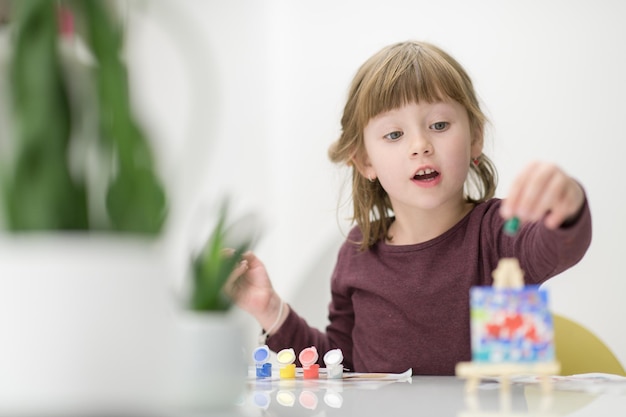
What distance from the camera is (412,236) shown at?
134 cm

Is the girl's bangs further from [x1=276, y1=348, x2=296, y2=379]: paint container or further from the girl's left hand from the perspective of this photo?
the girl's left hand

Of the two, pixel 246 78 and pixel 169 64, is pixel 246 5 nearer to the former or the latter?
pixel 246 78

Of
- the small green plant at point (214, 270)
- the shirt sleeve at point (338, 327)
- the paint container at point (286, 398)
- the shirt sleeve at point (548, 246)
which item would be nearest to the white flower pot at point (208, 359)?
the small green plant at point (214, 270)

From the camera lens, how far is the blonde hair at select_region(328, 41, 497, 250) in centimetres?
119

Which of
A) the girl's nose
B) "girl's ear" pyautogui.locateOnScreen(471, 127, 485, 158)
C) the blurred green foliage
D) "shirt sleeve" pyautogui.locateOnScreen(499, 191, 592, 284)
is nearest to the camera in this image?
the blurred green foliage

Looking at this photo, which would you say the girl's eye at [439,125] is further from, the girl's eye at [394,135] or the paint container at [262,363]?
the paint container at [262,363]

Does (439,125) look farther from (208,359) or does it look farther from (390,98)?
(208,359)

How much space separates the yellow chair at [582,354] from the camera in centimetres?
132

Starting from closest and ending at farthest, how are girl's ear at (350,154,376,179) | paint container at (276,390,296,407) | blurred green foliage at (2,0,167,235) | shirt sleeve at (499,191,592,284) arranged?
blurred green foliage at (2,0,167,235) → paint container at (276,390,296,407) → shirt sleeve at (499,191,592,284) → girl's ear at (350,154,376,179)

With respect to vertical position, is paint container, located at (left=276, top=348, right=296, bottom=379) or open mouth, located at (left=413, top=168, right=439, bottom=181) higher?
open mouth, located at (left=413, top=168, right=439, bottom=181)

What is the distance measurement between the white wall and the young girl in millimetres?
328

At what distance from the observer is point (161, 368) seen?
33cm

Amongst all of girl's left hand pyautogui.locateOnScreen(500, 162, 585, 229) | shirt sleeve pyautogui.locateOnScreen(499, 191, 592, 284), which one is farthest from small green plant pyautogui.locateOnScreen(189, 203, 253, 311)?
shirt sleeve pyautogui.locateOnScreen(499, 191, 592, 284)

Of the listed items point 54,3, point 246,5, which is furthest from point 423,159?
point 246,5
